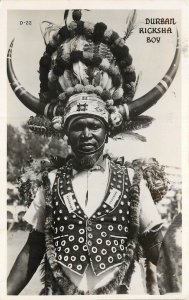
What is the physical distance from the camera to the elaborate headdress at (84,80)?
1.18 meters

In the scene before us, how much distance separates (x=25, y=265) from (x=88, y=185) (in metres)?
0.24

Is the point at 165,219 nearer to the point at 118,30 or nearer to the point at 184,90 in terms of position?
the point at 184,90

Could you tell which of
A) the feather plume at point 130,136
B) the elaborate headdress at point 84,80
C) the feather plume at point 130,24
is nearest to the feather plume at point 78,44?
the elaborate headdress at point 84,80

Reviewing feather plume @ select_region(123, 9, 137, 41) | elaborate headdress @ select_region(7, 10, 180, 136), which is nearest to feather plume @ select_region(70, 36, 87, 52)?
elaborate headdress @ select_region(7, 10, 180, 136)

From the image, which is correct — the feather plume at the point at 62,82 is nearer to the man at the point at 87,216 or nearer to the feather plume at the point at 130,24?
the man at the point at 87,216

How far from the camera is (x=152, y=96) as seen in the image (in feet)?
3.92

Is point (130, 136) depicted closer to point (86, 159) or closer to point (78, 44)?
point (86, 159)

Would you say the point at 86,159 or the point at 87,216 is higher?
the point at 86,159

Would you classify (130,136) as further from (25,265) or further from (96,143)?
(25,265)

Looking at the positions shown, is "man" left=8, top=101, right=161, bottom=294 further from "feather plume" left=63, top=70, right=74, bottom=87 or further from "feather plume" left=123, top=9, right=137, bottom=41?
"feather plume" left=123, top=9, right=137, bottom=41

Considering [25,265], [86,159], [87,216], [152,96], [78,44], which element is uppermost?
[78,44]

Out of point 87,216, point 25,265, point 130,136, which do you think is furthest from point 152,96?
point 25,265

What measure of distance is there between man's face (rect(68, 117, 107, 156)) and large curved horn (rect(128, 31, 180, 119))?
86mm
